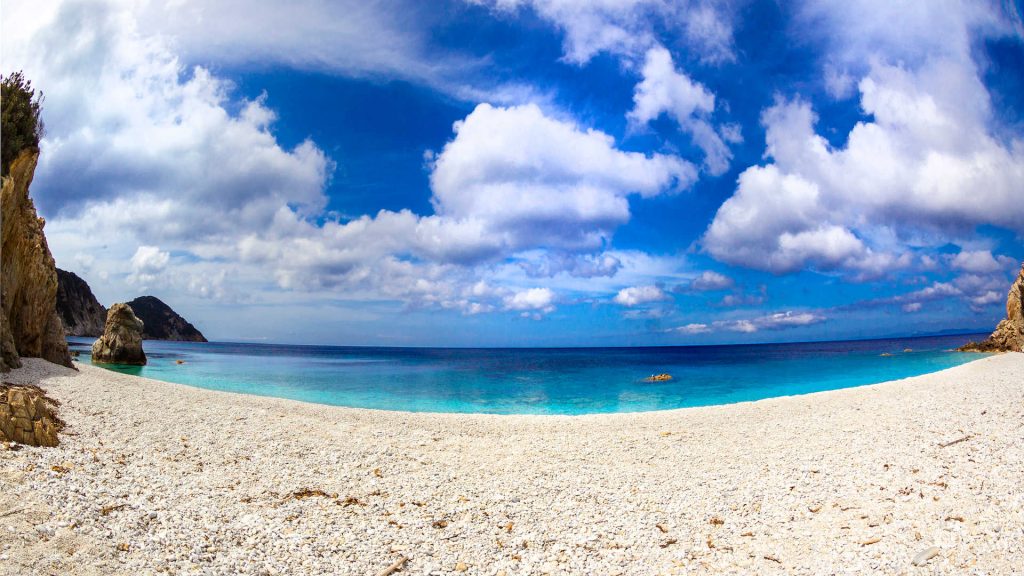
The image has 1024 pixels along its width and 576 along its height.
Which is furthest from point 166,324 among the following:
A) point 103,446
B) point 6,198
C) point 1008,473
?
point 1008,473

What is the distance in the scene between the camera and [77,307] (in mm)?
113500

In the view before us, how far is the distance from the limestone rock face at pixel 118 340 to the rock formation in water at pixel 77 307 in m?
83.8

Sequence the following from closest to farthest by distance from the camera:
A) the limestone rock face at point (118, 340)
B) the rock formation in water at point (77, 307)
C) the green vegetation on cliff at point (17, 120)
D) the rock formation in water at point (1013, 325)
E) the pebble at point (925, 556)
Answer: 1. the pebble at point (925, 556)
2. the green vegetation on cliff at point (17, 120)
3. the limestone rock face at point (118, 340)
4. the rock formation in water at point (1013, 325)
5. the rock formation in water at point (77, 307)

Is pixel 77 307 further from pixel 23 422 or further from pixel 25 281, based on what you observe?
pixel 23 422

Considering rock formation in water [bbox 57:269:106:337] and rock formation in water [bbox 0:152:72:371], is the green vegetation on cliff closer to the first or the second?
rock formation in water [bbox 0:152:72:371]

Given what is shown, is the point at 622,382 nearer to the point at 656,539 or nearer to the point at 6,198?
the point at 656,539

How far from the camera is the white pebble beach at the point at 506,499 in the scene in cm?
690

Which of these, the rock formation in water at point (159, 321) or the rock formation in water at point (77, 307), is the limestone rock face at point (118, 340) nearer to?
the rock formation in water at point (77, 307)

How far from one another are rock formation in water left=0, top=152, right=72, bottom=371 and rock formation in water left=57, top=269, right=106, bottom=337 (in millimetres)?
104626

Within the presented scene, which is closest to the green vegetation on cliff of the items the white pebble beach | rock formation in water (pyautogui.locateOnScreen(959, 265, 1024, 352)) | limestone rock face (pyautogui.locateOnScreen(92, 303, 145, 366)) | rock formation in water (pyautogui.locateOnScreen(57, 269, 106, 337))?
the white pebble beach

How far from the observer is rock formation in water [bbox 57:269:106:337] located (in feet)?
357

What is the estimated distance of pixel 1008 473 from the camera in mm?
9195

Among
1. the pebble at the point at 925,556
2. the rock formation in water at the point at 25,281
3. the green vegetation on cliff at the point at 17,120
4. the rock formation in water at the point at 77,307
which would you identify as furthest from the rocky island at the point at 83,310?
the pebble at the point at 925,556

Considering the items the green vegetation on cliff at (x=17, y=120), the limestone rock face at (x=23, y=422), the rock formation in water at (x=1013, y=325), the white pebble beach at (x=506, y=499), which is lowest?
the white pebble beach at (x=506, y=499)
